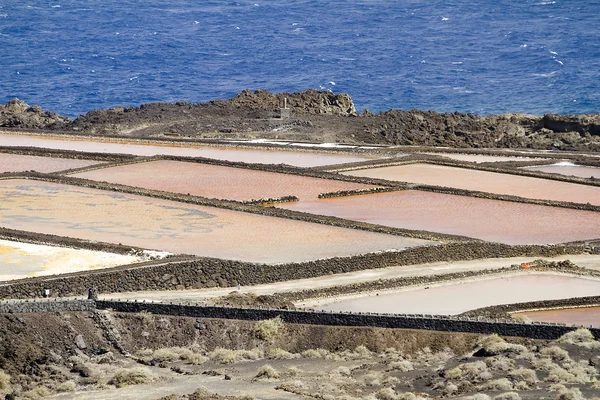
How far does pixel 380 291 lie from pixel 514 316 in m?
4.66

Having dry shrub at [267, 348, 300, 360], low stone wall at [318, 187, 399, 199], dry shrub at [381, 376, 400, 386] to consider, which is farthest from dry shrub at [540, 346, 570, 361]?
low stone wall at [318, 187, 399, 199]

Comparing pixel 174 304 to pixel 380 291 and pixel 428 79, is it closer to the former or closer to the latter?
pixel 380 291

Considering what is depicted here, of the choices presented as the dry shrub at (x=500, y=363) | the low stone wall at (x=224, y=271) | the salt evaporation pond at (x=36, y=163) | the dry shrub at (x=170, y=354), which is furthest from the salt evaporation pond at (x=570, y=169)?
the dry shrub at (x=170, y=354)

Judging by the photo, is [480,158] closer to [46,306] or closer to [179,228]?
[179,228]

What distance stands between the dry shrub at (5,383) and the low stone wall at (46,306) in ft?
10.3

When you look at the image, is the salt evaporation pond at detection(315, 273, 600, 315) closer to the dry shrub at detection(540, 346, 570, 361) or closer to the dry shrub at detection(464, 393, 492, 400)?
the dry shrub at detection(540, 346, 570, 361)

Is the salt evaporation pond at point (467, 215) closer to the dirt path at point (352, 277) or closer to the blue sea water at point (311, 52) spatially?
the dirt path at point (352, 277)

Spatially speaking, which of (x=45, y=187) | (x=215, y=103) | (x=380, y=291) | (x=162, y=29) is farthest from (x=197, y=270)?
(x=162, y=29)

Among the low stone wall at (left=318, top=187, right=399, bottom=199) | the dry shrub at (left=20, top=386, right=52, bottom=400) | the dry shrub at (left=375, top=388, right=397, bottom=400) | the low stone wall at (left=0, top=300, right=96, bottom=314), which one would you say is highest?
the low stone wall at (left=318, top=187, right=399, bottom=199)

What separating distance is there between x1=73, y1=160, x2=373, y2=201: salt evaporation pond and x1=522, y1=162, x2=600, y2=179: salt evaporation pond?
958cm

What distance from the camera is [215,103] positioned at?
274 ft

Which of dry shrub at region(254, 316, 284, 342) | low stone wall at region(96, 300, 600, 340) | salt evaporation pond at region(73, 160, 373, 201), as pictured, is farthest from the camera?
salt evaporation pond at region(73, 160, 373, 201)

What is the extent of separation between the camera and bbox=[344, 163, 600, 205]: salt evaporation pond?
58.9m

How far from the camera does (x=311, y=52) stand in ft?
436
